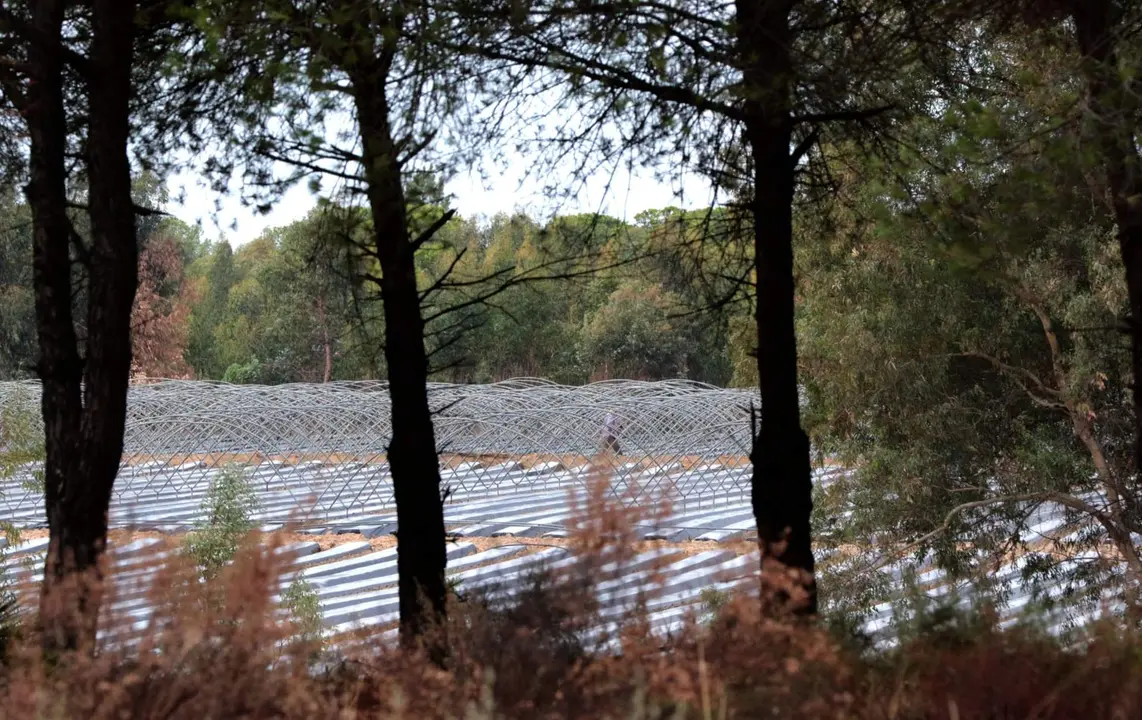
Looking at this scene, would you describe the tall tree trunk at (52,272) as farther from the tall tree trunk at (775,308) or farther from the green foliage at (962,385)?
the green foliage at (962,385)

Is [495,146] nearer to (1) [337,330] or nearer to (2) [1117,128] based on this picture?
(2) [1117,128]

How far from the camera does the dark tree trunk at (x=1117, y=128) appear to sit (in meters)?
4.01

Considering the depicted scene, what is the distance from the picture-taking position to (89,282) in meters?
4.71

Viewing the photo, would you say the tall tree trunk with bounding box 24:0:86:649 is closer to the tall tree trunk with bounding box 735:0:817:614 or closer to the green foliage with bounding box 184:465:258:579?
the tall tree trunk with bounding box 735:0:817:614

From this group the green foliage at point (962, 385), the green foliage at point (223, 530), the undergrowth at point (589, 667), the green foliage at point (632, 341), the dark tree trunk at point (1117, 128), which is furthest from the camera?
the green foliage at point (632, 341)

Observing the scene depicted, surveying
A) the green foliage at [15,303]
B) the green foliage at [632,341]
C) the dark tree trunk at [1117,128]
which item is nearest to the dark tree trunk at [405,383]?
the dark tree trunk at [1117,128]

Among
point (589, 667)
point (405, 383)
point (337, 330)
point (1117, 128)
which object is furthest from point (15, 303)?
point (589, 667)

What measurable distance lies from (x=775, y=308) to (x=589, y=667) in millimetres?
2570

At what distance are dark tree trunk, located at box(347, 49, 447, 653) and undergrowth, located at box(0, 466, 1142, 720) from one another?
1.66 m

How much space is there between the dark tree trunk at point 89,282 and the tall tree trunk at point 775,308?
2228 mm

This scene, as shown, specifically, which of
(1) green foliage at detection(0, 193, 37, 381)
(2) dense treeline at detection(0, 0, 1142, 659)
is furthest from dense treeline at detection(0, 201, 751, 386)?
(2) dense treeline at detection(0, 0, 1142, 659)

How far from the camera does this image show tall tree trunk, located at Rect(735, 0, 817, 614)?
4.71m

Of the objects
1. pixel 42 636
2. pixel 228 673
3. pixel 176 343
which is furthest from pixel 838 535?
pixel 176 343

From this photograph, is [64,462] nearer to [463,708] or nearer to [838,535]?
[463,708]
